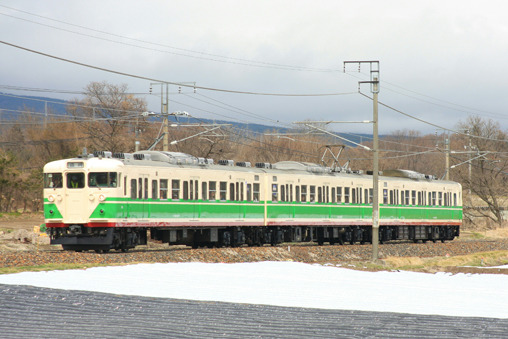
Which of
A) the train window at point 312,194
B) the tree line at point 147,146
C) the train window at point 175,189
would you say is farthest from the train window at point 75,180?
the tree line at point 147,146

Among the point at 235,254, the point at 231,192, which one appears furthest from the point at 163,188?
the point at 231,192

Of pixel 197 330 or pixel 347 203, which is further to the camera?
pixel 347 203

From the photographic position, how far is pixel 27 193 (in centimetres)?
6962

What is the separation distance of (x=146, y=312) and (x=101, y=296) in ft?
4.49

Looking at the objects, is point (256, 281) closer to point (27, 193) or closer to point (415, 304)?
point (415, 304)

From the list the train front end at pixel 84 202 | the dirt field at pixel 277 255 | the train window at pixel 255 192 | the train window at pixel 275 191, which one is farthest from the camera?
the train window at pixel 275 191

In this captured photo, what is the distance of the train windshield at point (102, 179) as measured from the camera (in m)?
28.6

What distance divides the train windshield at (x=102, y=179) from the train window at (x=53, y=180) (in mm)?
1322

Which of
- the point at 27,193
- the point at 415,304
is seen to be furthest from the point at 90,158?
the point at 27,193

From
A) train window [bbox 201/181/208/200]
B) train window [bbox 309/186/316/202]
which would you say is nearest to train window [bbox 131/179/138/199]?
train window [bbox 201/181/208/200]

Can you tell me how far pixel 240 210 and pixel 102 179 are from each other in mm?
7772

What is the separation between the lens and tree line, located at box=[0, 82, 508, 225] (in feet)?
219

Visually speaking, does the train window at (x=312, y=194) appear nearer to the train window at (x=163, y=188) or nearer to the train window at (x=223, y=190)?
the train window at (x=223, y=190)

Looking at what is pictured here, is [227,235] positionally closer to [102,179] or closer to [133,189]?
[133,189]
